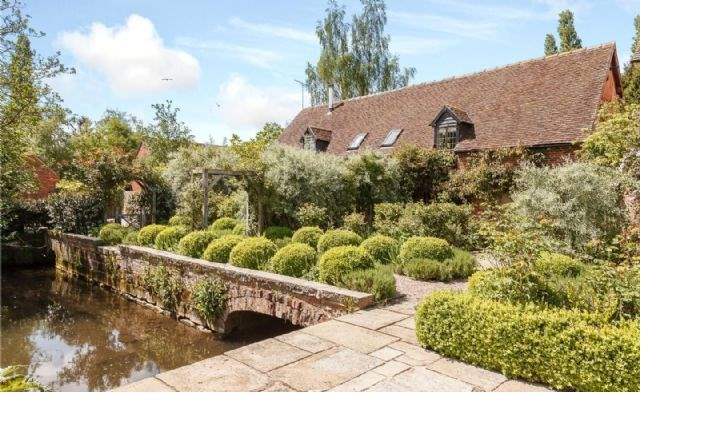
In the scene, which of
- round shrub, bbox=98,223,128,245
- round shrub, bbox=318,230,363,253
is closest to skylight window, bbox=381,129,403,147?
round shrub, bbox=318,230,363,253

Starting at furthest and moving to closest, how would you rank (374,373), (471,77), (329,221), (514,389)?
1. (471,77)
2. (329,221)
3. (374,373)
4. (514,389)

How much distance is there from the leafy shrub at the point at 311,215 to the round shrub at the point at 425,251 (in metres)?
4.26

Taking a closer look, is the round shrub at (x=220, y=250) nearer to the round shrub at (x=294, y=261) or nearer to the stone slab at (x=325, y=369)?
the round shrub at (x=294, y=261)

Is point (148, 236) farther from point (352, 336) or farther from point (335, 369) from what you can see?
point (335, 369)

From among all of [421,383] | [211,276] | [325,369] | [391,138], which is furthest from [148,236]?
[421,383]

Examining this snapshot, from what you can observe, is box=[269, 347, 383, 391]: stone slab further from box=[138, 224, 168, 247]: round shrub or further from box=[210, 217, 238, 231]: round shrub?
box=[210, 217, 238, 231]: round shrub

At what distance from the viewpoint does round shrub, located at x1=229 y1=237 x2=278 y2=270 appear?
868 cm

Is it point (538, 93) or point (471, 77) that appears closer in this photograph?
point (538, 93)

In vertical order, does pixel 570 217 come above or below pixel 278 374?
above

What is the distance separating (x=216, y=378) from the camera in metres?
4.08
